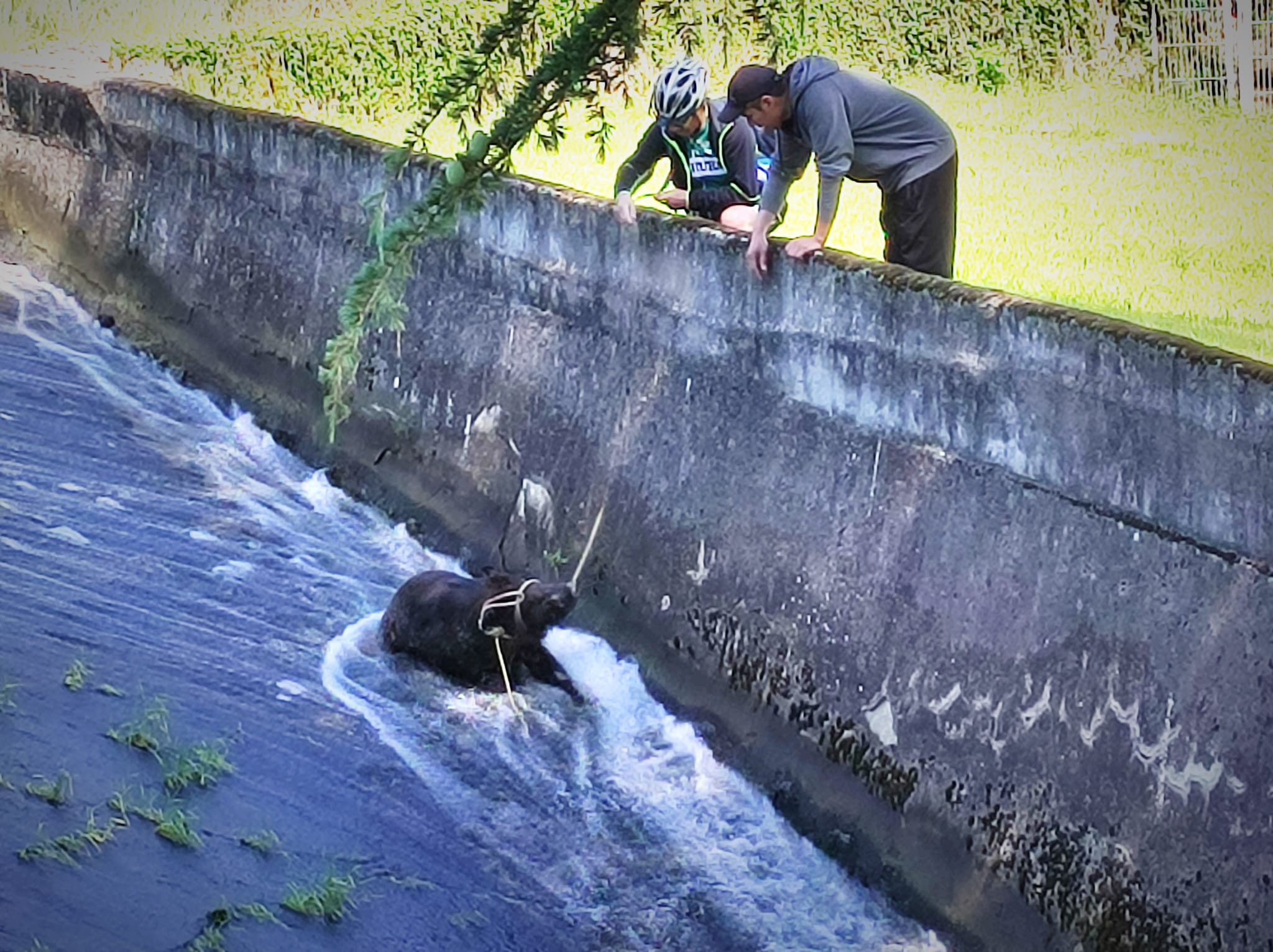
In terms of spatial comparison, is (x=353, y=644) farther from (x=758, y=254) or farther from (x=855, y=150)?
(x=855, y=150)

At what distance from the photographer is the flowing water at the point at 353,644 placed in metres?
4.36

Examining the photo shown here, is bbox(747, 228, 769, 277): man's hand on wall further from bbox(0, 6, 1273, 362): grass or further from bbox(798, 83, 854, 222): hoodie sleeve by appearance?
bbox(0, 6, 1273, 362): grass

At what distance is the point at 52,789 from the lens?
427 centimetres

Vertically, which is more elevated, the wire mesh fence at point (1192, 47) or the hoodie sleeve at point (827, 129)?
the wire mesh fence at point (1192, 47)

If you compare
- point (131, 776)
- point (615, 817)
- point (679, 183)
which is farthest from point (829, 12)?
point (131, 776)

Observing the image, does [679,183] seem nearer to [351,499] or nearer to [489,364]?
[489,364]

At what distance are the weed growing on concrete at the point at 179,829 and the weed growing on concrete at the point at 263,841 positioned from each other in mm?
99

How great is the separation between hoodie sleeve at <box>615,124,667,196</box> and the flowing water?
1.32 meters

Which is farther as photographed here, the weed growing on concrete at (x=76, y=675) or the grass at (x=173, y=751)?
the weed growing on concrete at (x=76, y=675)

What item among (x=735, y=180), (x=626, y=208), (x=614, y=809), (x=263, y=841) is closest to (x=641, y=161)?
(x=626, y=208)

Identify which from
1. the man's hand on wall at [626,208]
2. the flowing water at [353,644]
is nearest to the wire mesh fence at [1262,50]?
the man's hand on wall at [626,208]

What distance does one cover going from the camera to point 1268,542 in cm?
363

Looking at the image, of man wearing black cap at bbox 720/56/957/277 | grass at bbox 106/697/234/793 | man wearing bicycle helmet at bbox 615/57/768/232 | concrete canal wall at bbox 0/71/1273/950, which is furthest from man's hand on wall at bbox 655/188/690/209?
grass at bbox 106/697/234/793

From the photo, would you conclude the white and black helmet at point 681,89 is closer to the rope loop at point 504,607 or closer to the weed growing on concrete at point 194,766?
the rope loop at point 504,607
